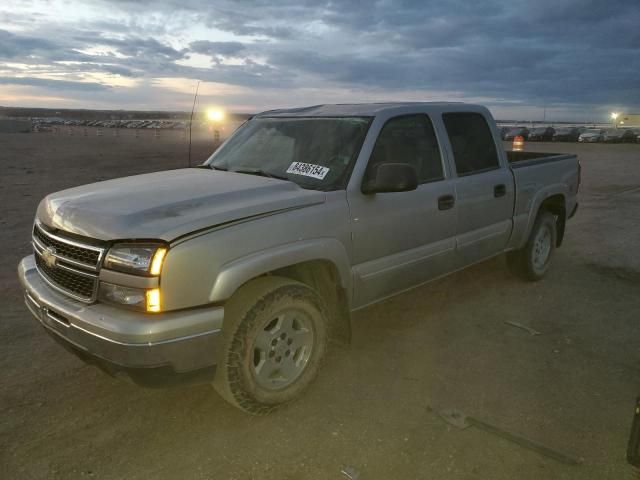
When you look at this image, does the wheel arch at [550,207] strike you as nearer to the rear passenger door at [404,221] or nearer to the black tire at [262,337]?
the rear passenger door at [404,221]

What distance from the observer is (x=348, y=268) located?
332 centimetres

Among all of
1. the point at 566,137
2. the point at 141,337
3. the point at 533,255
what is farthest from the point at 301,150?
the point at 566,137

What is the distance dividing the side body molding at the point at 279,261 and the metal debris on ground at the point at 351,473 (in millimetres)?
1065

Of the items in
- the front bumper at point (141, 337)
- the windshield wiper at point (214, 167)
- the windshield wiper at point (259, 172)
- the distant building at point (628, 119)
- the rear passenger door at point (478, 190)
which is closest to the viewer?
the front bumper at point (141, 337)

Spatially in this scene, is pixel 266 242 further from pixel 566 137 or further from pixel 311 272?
pixel 566 137

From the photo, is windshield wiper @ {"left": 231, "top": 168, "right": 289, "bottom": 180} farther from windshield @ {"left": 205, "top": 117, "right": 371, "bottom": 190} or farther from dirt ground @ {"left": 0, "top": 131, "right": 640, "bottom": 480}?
dirt ground @ {"left": 0, "top": 131, "right": 640, "bottom": 480}

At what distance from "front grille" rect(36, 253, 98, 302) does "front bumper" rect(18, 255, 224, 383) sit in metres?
0.05

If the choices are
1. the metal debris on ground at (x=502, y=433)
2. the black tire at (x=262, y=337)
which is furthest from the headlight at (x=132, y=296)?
the metal debris on ground at (x=502, y=433)

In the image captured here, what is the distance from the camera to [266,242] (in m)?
2.80

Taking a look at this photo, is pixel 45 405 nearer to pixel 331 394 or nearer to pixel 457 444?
pixel 331 394

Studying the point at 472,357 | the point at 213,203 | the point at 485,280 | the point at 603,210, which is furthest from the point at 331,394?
the point at 603,210

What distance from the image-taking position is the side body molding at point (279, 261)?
2617 mm

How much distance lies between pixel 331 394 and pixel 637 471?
5.59ft

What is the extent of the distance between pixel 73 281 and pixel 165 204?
656mm
